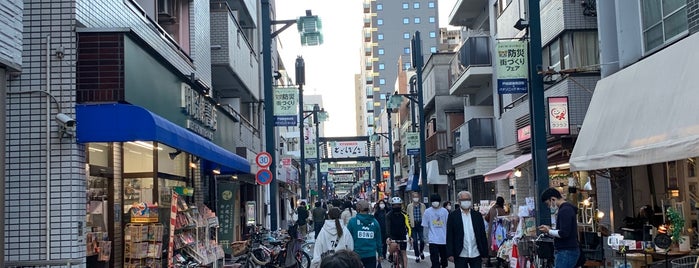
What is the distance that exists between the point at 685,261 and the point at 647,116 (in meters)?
2.24

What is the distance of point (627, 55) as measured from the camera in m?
14.3

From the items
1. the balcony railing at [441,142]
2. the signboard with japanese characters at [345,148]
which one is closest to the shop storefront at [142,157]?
the balcony railing at [441,142]

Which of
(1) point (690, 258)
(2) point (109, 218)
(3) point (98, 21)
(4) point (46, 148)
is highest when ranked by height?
(3) point (98, 21)

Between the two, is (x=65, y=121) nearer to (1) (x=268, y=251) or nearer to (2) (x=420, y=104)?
(1) (x=268, y=251)

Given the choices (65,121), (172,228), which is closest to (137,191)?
(172,228)

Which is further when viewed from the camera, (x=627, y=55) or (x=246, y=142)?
(x=246, y=142)

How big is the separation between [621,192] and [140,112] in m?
11.2

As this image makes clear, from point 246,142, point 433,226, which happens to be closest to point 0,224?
point 433,226

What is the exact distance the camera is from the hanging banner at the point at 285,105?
21.1 meters

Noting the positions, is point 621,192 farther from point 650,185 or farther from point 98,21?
point 98,21

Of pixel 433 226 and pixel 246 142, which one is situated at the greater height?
pixel 246 142

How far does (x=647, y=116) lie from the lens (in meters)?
10.9

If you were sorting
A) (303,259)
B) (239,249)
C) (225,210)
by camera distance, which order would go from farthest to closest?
1. (225,210)
2. (303,259)
3. (239,249)

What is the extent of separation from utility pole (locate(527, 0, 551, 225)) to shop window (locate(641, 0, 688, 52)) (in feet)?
7.19
